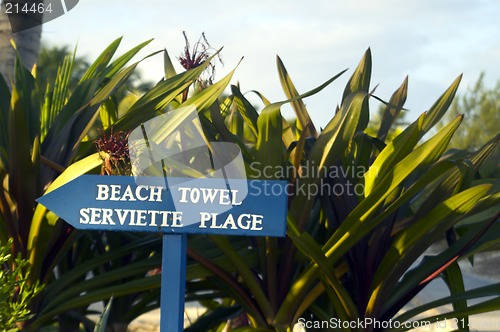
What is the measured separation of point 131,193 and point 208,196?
318 millimetres

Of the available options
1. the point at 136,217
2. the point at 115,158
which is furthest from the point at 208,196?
the point at 115,158

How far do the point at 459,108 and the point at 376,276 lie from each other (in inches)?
818

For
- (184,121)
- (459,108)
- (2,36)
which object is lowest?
(184,121)

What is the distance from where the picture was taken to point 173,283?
3.12 metres

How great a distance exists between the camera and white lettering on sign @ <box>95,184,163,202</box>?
3.07m

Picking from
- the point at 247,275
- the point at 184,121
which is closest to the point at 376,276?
the point at 247,275

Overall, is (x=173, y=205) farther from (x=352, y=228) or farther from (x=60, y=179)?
(x=352, y=228)

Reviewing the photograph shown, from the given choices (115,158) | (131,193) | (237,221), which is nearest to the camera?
(237,221)

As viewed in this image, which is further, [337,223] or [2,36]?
[2,36]

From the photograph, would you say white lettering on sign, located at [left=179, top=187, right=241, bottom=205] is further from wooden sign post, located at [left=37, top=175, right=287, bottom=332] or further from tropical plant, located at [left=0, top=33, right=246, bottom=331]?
tropical plant, located at [left=0, top=33, right=246, bottom=331]

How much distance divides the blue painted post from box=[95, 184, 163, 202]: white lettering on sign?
0.17 metres

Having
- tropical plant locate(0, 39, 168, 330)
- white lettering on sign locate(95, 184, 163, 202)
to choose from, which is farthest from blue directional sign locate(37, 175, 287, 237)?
tropical plant locate(0, 39, 168, 330)

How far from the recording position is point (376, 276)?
3.84m

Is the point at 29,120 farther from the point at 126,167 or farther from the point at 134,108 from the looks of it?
the point at 126,167
